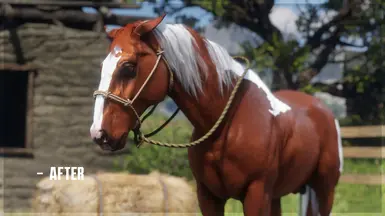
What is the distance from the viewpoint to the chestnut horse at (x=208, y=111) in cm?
313

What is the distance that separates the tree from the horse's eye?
8351 millimetres

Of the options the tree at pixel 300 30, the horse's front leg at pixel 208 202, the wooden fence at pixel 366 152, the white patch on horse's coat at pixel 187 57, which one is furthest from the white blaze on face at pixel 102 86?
the tree at pixel 300 30

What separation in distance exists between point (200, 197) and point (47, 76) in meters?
6.79

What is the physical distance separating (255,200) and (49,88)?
7.03 metres

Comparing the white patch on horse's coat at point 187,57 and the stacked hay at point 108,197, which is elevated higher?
the white patch on horse's coat at point 187,57

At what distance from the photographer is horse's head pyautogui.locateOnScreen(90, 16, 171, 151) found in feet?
10.0

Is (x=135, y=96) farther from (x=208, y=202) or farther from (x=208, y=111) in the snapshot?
(x=208, y=202)

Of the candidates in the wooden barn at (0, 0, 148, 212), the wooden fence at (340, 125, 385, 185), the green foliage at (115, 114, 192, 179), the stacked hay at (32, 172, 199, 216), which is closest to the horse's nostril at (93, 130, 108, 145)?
the stacked hay at (32, 172, 199, 216)

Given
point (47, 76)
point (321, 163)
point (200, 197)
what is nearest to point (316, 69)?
point (47, 76)

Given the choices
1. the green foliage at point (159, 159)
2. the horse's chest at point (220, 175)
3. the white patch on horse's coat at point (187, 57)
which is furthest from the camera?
the green foliage at point (159, 159)

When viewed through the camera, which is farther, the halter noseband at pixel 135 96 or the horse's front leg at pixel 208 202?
the horse's front leg at pixel 208 202

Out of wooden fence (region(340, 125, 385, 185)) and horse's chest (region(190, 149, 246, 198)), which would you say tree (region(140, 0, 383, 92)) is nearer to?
wooden fence (region(340, 125, 385, 185))

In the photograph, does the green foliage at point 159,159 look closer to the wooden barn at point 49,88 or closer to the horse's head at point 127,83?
the wooden barn at point 49,88

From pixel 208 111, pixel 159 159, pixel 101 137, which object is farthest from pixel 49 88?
pixel 101 137
